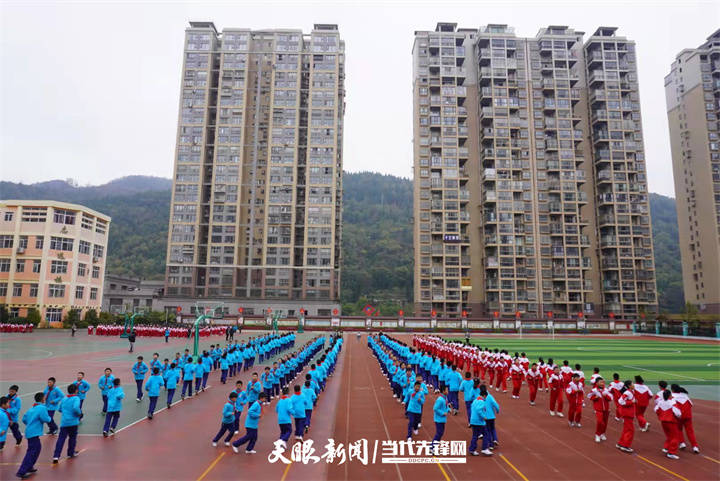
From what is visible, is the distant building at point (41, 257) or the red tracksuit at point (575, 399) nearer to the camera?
the red tracksuit at point (575, 399)

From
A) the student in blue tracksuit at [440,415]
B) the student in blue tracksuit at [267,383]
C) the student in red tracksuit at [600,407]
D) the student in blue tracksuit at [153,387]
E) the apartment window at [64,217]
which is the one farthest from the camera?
the apartment window at [64,217]

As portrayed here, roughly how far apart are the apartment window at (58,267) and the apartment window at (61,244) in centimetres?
185

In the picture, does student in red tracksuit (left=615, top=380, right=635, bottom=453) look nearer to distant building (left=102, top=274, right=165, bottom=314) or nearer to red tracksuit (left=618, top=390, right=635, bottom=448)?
red tracksuit (left=618, top=390, right=635, bottom=448)

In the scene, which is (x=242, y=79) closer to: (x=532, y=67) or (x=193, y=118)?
(x=193, y=118)

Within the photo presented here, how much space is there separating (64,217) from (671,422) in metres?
67.2

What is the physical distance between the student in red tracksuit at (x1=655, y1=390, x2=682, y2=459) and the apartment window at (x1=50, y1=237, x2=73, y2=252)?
65.9m

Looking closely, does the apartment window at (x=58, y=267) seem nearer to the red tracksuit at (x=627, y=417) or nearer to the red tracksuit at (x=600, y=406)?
the red tracksuit at (x=600, y=406)

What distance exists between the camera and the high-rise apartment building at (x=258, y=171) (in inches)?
3150

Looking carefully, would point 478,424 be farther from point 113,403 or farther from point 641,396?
point 113,403

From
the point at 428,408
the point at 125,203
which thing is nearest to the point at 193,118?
the point at 125,203

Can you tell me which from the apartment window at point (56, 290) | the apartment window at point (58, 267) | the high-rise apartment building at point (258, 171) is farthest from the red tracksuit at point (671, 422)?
the high-rise apartment building at point (258, 171)

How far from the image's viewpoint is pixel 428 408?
15.4 meters

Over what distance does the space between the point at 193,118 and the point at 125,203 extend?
2522 inches

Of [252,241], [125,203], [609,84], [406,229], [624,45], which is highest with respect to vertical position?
[624,45]
